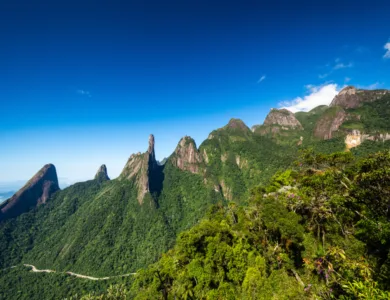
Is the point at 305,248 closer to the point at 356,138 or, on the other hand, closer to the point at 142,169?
the point at 356,138

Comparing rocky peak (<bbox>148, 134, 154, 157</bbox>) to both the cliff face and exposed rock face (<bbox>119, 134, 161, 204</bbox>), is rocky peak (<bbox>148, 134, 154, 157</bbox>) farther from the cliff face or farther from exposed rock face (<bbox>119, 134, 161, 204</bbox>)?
the cliff face

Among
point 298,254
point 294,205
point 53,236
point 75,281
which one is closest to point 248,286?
point 298,254

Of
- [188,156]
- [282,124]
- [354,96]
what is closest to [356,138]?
[354,96]

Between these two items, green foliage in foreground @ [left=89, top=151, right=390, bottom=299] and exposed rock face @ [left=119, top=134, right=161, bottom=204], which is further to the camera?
exposed rock face @ [left=119, top=134, right=161, bottom=204]

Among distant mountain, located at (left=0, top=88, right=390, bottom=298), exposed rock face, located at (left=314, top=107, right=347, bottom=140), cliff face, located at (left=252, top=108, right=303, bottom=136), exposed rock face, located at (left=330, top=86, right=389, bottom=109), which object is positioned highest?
exposed rock face, located at (left=330, top=86, right=389, bottom=109)

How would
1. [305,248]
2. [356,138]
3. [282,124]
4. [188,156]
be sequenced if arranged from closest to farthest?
[305,248]
[356,138]
[188,156]
[282,124]

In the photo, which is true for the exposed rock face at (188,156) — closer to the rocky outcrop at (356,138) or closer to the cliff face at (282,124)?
the cliff face at (282,124)

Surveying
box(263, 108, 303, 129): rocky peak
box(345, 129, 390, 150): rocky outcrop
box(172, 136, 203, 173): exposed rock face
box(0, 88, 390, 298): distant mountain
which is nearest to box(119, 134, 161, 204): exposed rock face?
box(0, 88, 390, 298): distant mountain

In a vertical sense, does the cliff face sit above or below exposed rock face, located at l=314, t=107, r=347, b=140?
above
